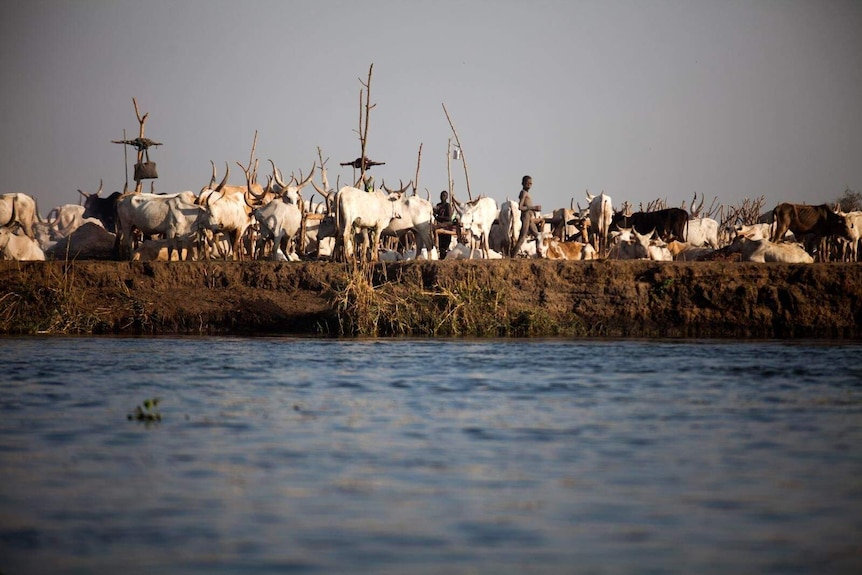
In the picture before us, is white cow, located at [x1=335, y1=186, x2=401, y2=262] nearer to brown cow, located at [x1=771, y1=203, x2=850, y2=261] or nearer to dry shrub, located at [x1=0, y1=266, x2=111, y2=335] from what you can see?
dry shrub, located at [x1=0, y1=266, x2=111, y2=335]

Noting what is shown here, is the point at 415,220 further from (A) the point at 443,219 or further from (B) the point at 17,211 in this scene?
(B) the point at 17,211

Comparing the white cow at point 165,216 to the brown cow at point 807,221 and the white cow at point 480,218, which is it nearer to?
the white cow at point 480,218

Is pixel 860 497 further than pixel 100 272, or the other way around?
pixel 100 272

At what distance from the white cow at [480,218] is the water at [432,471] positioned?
1323 cm

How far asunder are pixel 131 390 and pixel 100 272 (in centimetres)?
978

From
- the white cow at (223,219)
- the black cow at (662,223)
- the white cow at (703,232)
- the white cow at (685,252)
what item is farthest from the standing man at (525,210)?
the white cow at (703,232)

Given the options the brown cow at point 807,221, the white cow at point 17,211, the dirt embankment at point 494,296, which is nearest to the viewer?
the dirt embankment at point 494,296

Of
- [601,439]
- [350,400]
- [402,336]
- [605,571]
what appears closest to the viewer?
[605,571]

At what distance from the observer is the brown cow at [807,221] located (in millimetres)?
27531

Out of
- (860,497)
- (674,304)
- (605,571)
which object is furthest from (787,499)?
(674,304)

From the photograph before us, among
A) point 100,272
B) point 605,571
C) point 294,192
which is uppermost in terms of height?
point 294,192

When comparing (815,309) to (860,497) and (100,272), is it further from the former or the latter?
(860,497)

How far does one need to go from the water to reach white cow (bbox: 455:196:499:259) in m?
13.2

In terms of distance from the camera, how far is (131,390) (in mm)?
11070
